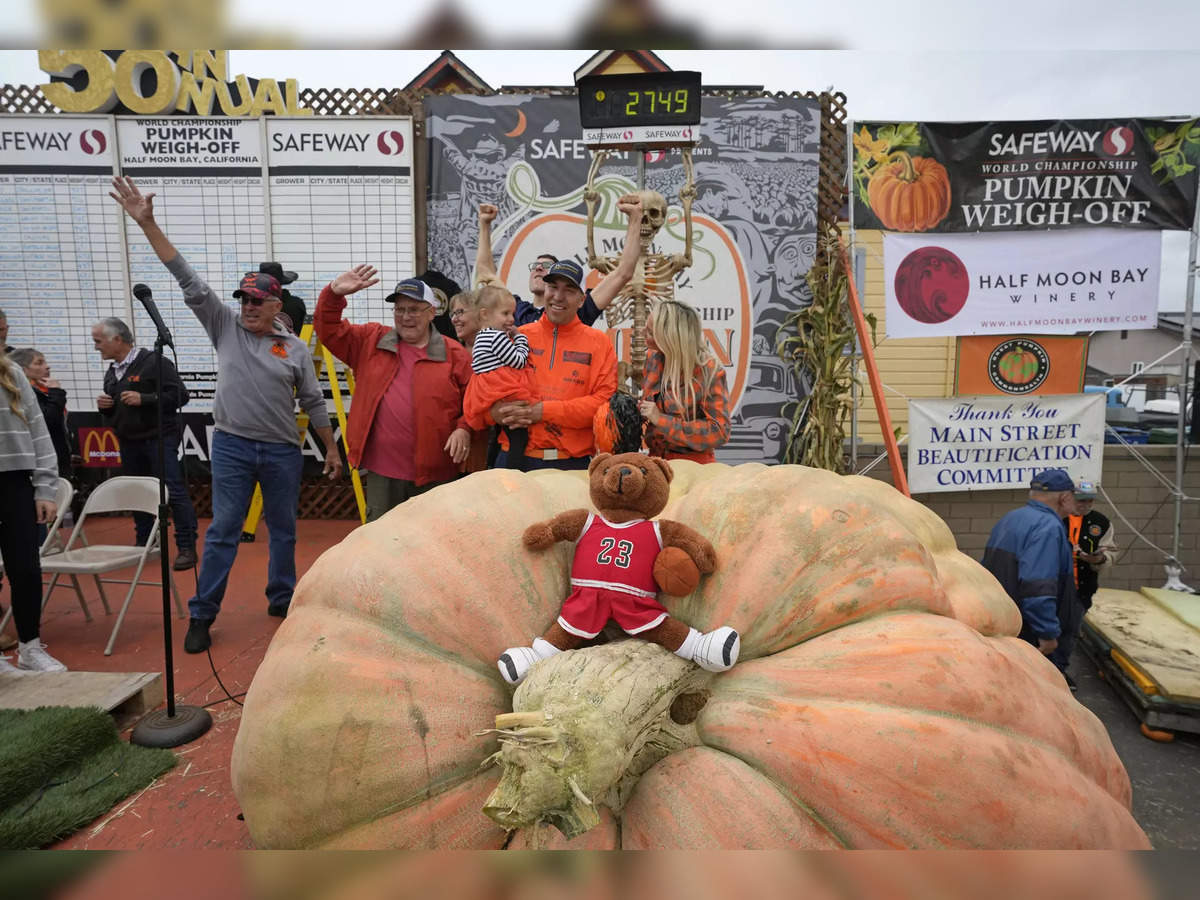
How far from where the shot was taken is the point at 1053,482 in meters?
3.71

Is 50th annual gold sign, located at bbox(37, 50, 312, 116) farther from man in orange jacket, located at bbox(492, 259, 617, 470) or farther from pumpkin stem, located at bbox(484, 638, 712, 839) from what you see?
pumpkin stem, located at bbox(484, 638, 712, 839)

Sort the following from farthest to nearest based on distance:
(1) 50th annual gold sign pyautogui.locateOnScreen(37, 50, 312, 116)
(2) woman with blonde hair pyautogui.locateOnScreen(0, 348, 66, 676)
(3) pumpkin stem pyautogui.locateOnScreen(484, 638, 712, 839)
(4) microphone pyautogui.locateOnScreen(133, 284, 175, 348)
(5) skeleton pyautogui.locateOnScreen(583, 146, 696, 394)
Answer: (1) 50th annual gold sign pyautogui.locateOnScreen(37, 50, 312, 116) → (5) skeleton pyautogui.locateOnScreen(583, 146, 696, 394) → (2) woman with blonde hair pyautogui.locateOnScreen(0, 348, 66, 676) → (4) microphone pyautogui.locateOnScreen(133, 284, 175, 348) → (3) pumpkin stem pyautogui.locateOnScreen(484, 638, 712, 839)

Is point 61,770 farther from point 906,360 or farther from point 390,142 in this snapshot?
point 906,360

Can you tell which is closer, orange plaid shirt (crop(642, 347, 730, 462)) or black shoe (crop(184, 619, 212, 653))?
orange plaid shirt (crop(642, 347, 730, 462))

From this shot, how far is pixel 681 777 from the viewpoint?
1220 millimetres

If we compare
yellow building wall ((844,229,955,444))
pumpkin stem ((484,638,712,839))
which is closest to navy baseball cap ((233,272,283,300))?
pumpkin stem ((484,638,712,839))

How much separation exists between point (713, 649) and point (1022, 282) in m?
5.29

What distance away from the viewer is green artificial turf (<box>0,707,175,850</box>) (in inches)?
86.1

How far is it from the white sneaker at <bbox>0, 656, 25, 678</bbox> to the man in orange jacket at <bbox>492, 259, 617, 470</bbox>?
232cm

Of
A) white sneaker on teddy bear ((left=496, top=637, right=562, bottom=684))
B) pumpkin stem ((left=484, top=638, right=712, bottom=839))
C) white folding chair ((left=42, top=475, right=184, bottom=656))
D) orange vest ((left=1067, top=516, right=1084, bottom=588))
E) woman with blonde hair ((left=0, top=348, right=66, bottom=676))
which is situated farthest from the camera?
orange vest ((left=1067, top=516, right=1084, bottom=588))

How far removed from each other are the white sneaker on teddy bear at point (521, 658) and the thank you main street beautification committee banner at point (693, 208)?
4.62 m

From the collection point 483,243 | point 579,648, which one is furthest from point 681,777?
point 483,243

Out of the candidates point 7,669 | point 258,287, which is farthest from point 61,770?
point 258,287

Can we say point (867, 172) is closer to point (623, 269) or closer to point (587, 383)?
point (623, 269)
